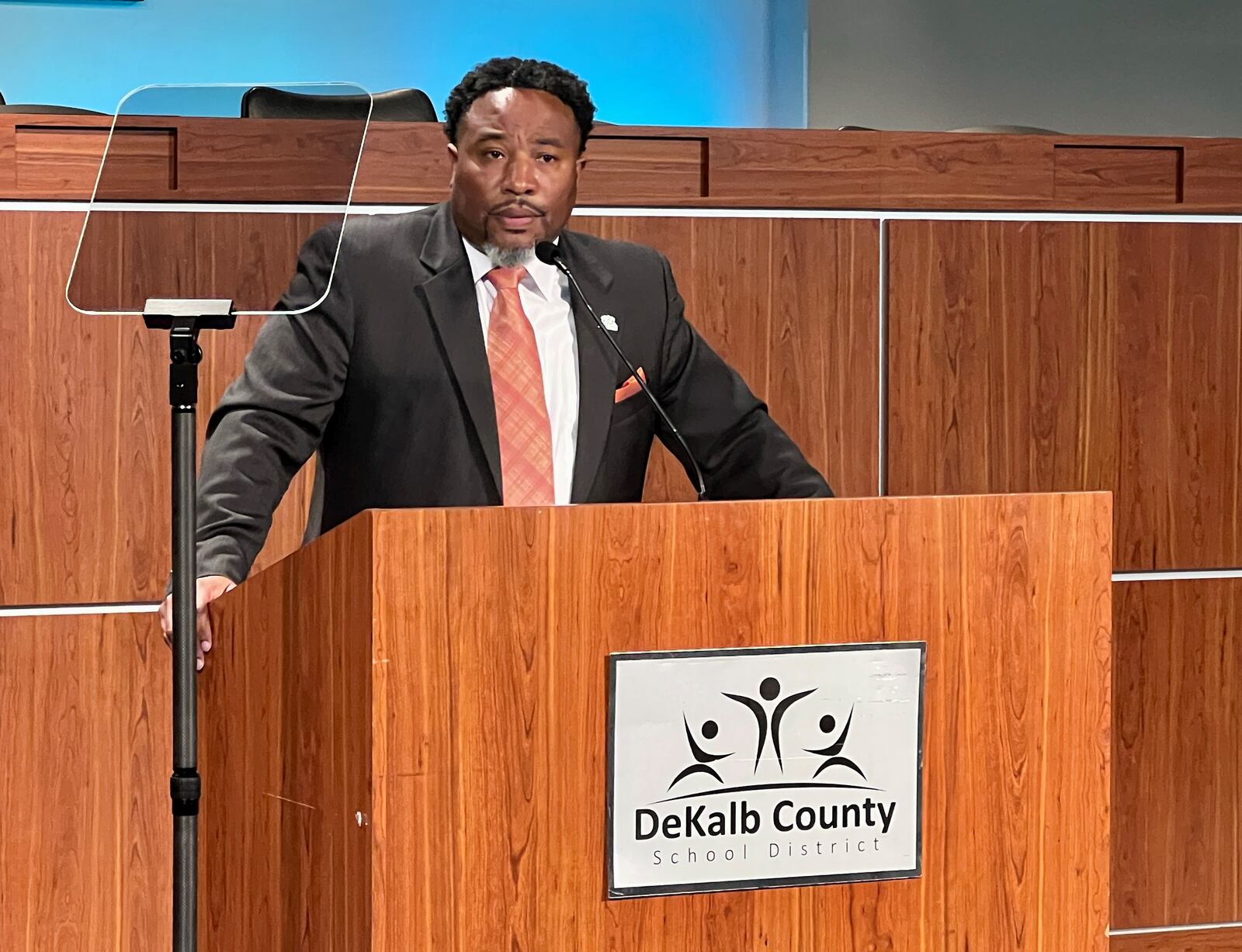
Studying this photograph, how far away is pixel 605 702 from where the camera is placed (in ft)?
3.51

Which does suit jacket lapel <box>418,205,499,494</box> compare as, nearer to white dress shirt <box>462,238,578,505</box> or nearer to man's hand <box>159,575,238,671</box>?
white dress shirt <box>462,238,578,505</box>

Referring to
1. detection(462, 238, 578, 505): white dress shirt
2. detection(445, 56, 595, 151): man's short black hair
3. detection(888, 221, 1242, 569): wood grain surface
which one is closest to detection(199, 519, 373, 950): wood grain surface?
detection(462, 238, 578, 505): white dress shirt

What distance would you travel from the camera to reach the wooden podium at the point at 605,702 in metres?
1.03

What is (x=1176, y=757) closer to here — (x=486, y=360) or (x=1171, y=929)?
(x=1171, y=929)

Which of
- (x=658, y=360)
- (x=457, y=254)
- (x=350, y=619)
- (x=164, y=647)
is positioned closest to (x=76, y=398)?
(x=164, y=647)

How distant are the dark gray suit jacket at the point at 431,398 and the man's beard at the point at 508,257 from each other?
39 millimetres

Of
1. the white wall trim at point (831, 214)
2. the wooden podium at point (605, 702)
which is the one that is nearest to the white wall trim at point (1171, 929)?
the white wall trim at point (831, 214)

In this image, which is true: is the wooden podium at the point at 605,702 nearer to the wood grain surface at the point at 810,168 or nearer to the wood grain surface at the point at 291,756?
the wood grain surface at the point at 291,756

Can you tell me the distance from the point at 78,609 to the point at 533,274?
3.39 feet

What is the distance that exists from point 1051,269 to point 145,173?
1.77 m

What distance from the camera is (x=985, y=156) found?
108 inches

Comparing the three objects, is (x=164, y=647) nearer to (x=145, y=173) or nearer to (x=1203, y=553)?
(x=145, y=173)

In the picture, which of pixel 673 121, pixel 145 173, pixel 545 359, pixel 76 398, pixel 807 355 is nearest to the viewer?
pixel 145 173

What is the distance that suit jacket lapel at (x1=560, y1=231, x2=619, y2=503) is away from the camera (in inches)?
76.3
